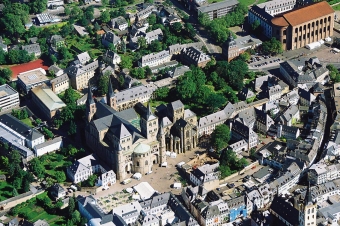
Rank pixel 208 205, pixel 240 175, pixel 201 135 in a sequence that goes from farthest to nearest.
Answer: pixel 201 135 < pixel 240 175 < pixel 208 205

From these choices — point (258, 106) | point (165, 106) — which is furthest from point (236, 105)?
point (165, 106)

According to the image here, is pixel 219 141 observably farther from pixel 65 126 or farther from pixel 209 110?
pixel 65 126

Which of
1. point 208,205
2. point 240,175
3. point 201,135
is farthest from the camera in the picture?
point 201,135

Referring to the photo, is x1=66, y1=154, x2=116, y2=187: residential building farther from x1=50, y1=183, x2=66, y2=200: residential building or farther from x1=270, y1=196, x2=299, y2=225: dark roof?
x1=270, y1=196, x2=299, y2=225: dark roof

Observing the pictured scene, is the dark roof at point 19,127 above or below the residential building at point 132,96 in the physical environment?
above

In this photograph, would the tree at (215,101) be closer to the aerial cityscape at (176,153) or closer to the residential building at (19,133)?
the aerial cityscape at (176,153)

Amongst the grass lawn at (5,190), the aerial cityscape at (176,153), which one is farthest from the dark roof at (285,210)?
the grass lawn at (5,190)

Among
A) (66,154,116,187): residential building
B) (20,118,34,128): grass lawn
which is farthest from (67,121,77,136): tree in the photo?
(20,118,34,128): grass lawn

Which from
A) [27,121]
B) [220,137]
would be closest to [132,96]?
[27,121]
